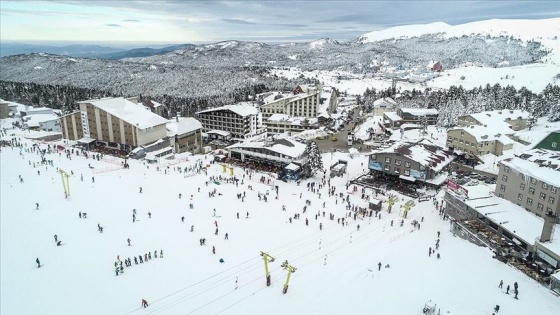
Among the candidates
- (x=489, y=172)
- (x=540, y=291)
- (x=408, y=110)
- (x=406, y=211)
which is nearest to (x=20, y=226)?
(x=406, y=211)

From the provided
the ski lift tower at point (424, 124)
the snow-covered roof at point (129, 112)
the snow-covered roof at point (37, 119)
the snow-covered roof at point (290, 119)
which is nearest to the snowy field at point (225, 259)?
the snow-covered roof at point (129, 112)

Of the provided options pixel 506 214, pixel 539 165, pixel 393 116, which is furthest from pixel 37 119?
pixel 539 165

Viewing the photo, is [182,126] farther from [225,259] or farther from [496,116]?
[496,116]

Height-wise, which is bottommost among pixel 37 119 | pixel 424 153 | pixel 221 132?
pixel 221 132

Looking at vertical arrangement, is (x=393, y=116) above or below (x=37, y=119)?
above

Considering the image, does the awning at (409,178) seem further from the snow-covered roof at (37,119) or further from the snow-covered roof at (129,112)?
the snow-covered roof at (37,119)

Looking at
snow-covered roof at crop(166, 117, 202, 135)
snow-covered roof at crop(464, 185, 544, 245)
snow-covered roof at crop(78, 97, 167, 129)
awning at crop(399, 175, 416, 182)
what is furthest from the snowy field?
snow-covered roof at crop(166, 117, 202, 135)

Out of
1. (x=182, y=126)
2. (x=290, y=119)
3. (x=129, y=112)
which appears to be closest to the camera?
(x=129, y=112)
